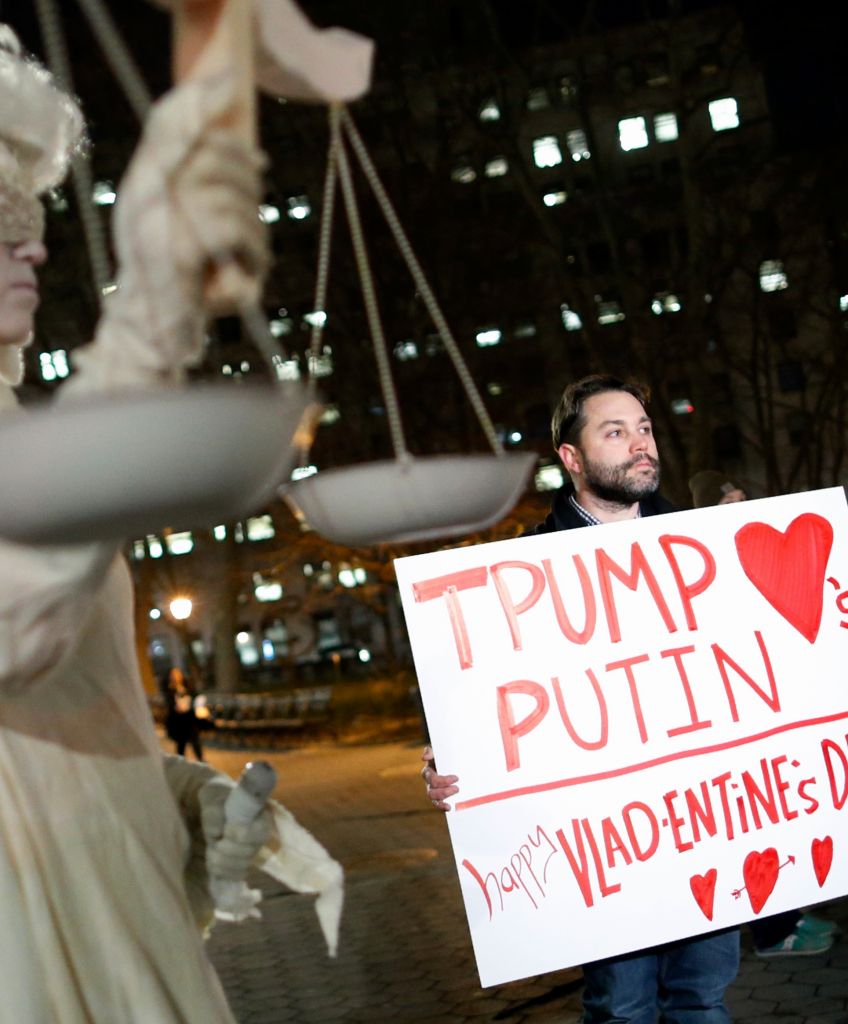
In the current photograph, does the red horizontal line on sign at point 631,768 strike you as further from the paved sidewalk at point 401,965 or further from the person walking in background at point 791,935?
the person walking in background at point 791,935

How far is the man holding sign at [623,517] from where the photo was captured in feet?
11.7

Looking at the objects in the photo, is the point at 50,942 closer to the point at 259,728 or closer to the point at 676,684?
the point at 676,684

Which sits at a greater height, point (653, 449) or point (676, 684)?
point (653, 449)

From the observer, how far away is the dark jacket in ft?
12.9

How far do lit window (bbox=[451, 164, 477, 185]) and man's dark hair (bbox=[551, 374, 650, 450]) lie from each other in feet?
52.4

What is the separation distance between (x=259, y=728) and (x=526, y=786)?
21.2 metres

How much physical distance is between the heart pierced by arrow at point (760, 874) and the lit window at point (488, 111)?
46.4 ft

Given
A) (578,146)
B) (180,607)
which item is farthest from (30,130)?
(180,607)

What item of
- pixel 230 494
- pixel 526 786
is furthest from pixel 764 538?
pixel 230 494

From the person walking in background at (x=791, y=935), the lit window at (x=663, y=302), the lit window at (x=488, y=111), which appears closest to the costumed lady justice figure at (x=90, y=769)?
the person walking in background at (x=791, y=935)

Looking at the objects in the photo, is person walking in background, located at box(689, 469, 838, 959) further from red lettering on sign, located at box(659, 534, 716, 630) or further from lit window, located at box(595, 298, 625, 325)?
lit window, located at box(595, 298, 625, 325)

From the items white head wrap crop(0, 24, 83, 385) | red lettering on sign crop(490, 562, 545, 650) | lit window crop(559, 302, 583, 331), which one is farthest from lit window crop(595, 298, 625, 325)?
white head wrap crop(0, 24, 83, 385)

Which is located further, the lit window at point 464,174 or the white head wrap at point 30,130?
the lit window at point 464,174

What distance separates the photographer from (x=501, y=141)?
16391mm
